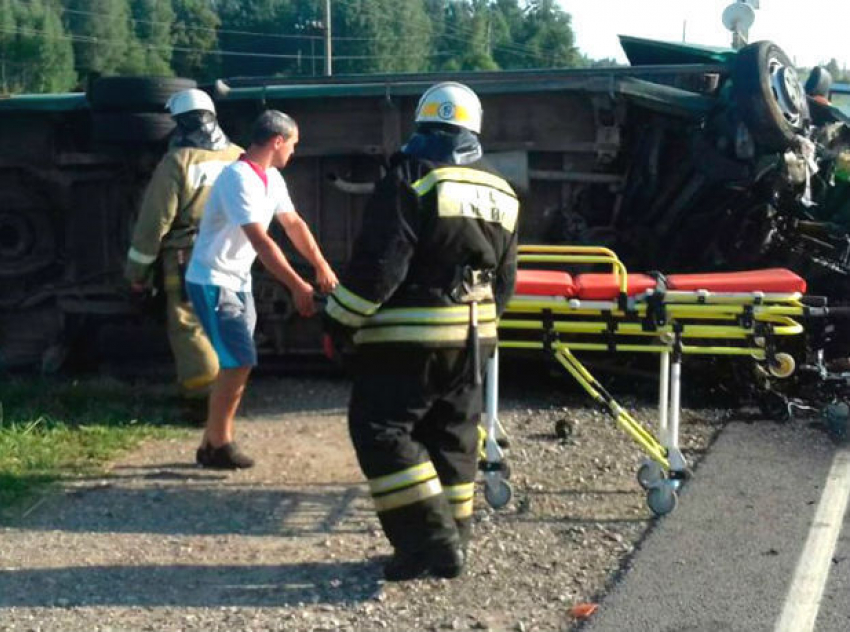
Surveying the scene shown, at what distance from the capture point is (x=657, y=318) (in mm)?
6004

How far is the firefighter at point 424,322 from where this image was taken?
495 cm

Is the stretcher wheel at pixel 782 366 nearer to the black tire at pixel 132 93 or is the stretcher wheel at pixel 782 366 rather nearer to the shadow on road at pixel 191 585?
the shadow on road at pixel 191 585

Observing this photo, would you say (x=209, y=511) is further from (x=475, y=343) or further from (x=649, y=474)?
(x=649, y=474)

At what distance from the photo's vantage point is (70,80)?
63.7m

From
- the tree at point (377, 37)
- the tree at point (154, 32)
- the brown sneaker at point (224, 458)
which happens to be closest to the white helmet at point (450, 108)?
the brown sneaker at point (224, 458)

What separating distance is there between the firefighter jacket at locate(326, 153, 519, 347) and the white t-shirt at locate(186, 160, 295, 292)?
4.56ft

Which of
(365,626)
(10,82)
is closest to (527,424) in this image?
(365,626)

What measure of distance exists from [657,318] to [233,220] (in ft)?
6.84

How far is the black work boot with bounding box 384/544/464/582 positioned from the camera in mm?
5113

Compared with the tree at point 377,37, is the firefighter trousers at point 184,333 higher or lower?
higher

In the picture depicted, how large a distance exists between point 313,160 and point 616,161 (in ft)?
6.86

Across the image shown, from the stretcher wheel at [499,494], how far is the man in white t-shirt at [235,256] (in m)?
1.28

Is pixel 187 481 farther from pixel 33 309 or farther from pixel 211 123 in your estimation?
pixel 33 309

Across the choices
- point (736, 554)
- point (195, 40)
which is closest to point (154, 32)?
point (195, 40)
